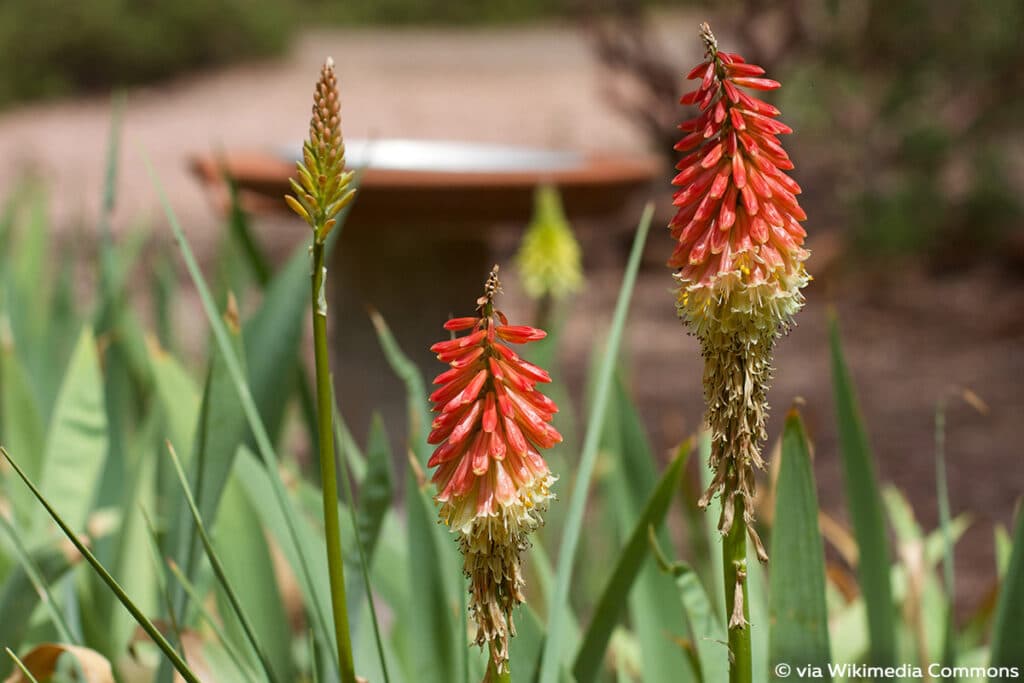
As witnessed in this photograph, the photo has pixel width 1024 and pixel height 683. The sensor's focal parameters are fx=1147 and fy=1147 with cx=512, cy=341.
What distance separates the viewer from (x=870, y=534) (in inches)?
33.3

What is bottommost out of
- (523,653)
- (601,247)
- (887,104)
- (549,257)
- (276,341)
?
(523,653)

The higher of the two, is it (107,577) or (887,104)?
(887,104)

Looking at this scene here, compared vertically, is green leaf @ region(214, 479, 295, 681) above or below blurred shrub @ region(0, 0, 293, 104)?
below

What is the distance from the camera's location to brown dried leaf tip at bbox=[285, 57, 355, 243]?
1.38 ft

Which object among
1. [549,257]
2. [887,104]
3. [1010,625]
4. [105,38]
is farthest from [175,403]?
[105,38]

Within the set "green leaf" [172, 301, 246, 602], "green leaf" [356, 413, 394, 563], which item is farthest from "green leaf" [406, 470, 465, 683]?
"green leaf" [172, 301, 246, 602]

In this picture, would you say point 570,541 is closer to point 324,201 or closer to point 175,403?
point 324,201

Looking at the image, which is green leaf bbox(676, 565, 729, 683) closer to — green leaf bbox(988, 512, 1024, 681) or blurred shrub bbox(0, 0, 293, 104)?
green leaf bbox(988, 512, 1024, 681)

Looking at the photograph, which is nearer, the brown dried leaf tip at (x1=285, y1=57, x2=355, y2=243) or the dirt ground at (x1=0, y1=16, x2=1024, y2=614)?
the brown dried leaf tip at (x1=285, y1=57, x2=355, y2=243)

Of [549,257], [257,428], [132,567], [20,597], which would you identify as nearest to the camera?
[257,428]

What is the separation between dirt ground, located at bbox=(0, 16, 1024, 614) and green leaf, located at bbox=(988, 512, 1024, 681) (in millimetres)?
205

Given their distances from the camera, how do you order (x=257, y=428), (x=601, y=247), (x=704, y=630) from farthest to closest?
(x=601, y=247) < (x=704, y=630) < (x=257, y=428)

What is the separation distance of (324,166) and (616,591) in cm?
39

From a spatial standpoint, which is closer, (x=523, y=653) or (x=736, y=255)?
(x=736, y=255)
